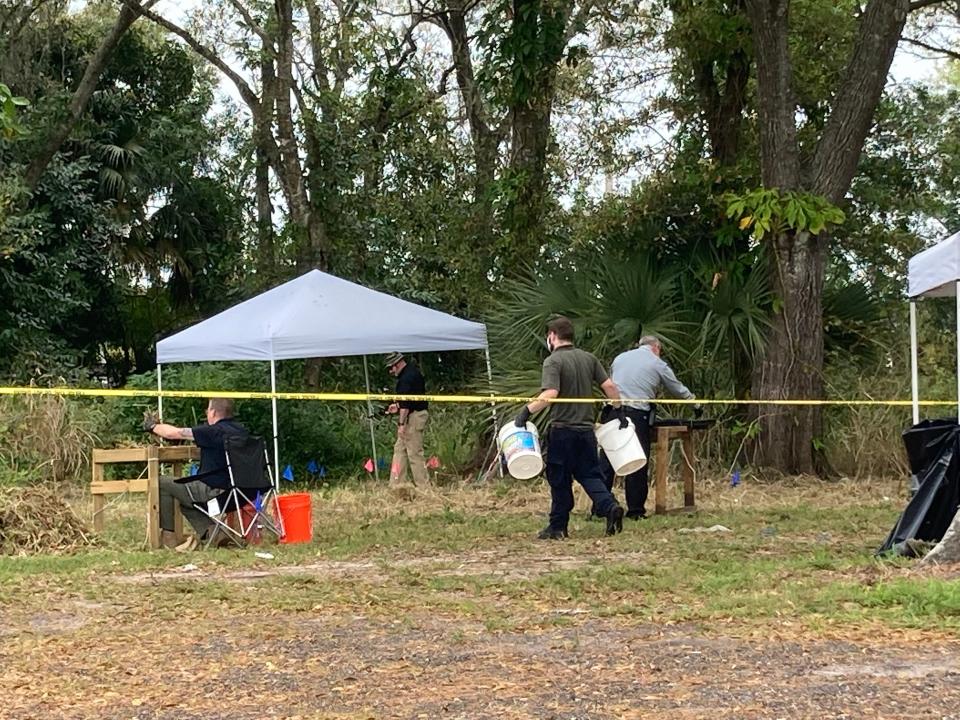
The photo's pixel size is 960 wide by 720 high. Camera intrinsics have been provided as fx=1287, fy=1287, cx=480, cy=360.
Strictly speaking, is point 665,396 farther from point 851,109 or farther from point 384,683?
point 384,683

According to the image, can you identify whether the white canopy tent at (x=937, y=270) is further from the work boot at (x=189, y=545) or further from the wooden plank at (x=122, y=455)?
the wooden plank at (x=122, y=455)

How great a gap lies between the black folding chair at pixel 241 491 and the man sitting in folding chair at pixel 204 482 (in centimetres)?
1

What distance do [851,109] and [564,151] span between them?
5.46m

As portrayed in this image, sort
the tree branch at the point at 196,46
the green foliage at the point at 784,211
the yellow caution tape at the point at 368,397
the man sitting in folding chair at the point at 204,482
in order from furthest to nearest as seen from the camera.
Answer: the tree branch at the point at 196,46
the green foliage at the point at 784,211
the yellow caution tape at the point at 368,397
the man sitting in folding chair at the point at 204,482

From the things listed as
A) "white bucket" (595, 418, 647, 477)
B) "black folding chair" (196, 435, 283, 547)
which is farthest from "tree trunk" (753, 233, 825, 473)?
"black folding chair" (196, 435, 283, 547)

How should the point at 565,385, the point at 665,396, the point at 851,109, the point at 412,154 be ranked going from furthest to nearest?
the point at 412,154 < the point at 851,109 < the point at 665,396 < the point at 565,385

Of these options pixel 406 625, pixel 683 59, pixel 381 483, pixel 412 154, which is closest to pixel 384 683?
pixel 406 625

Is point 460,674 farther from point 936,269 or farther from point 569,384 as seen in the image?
point 936,269

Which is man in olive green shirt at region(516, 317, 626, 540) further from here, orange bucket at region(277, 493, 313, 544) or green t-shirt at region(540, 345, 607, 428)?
orange bucket at region(277, 493, 313, 544)

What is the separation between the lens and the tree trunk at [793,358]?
46.3 feet

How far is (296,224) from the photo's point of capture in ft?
71.9

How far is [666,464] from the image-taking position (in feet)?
38.0

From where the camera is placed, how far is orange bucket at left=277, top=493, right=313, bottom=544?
9859 millimetres

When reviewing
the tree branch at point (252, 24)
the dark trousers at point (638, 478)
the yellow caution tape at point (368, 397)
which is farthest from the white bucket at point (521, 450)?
the tree branch at point (252, 24)
